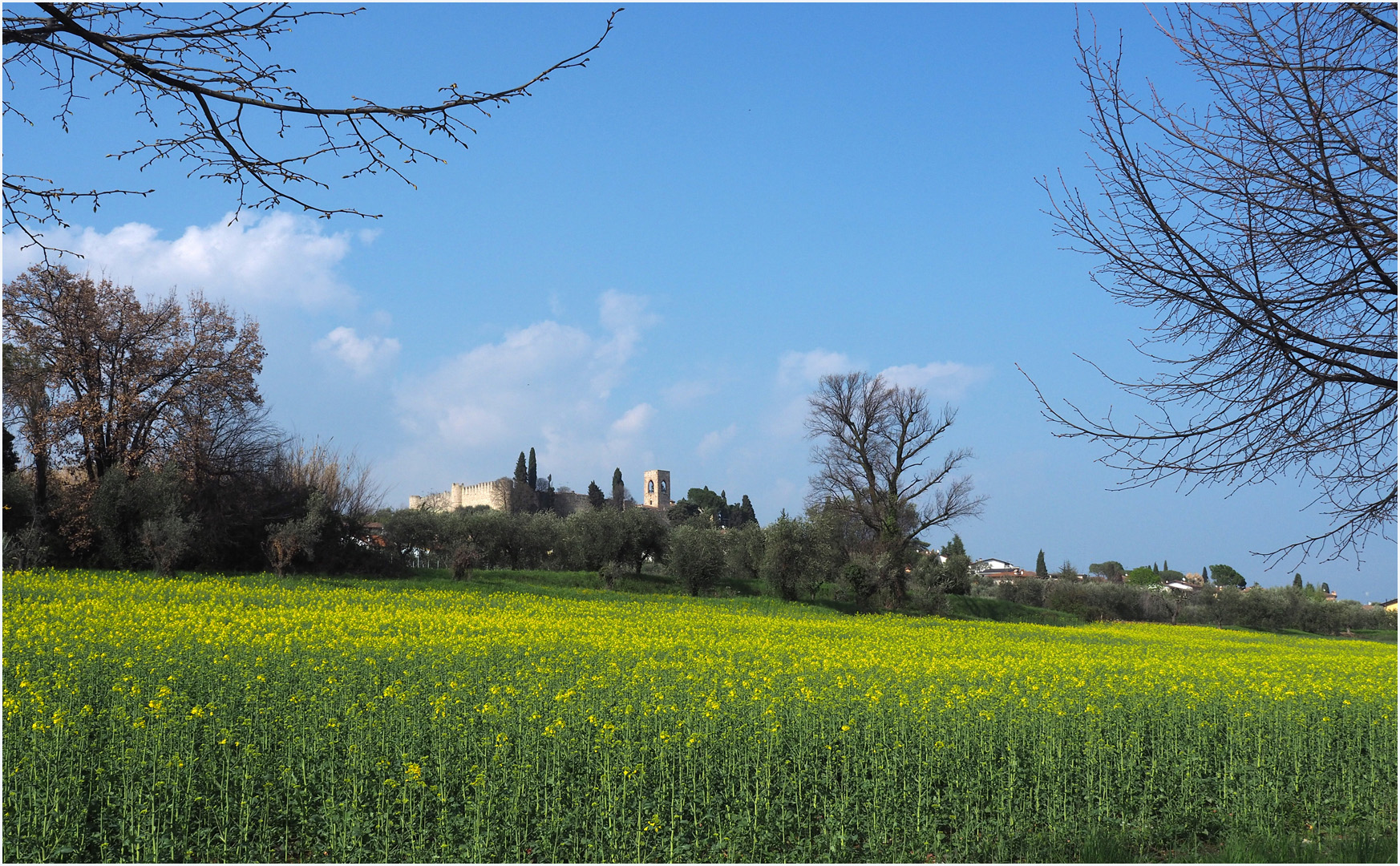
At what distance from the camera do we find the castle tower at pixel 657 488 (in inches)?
4717

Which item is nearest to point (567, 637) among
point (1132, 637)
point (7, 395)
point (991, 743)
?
point (991, 743)

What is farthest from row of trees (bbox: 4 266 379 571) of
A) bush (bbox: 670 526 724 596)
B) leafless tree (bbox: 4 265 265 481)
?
bush (bbox: 670 526 724 596)

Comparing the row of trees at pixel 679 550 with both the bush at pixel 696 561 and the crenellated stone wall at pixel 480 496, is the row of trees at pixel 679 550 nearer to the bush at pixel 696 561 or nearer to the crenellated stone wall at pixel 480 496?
the bush at pixel 696 561

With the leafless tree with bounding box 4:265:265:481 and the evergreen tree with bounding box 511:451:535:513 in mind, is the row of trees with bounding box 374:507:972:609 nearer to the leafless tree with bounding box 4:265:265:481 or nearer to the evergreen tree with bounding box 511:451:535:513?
the leafless tree with bounding box 4:265:265:481

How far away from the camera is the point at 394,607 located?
22891mm

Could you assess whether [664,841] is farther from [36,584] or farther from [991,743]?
[36,584]

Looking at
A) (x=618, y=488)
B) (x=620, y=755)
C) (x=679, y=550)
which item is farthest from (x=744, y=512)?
(x=620, y=755)

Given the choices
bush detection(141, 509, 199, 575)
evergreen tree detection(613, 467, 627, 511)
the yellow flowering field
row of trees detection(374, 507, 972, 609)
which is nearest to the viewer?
the yellow flowering field

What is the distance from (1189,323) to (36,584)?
25.6 meters

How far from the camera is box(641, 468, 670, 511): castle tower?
11981 cm

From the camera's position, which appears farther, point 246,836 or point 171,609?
point 171,609

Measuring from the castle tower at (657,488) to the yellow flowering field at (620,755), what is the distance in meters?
105

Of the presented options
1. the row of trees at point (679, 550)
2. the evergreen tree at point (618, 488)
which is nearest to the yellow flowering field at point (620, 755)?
the row of trees at point (679, 550)

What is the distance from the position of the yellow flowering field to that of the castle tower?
105 m
